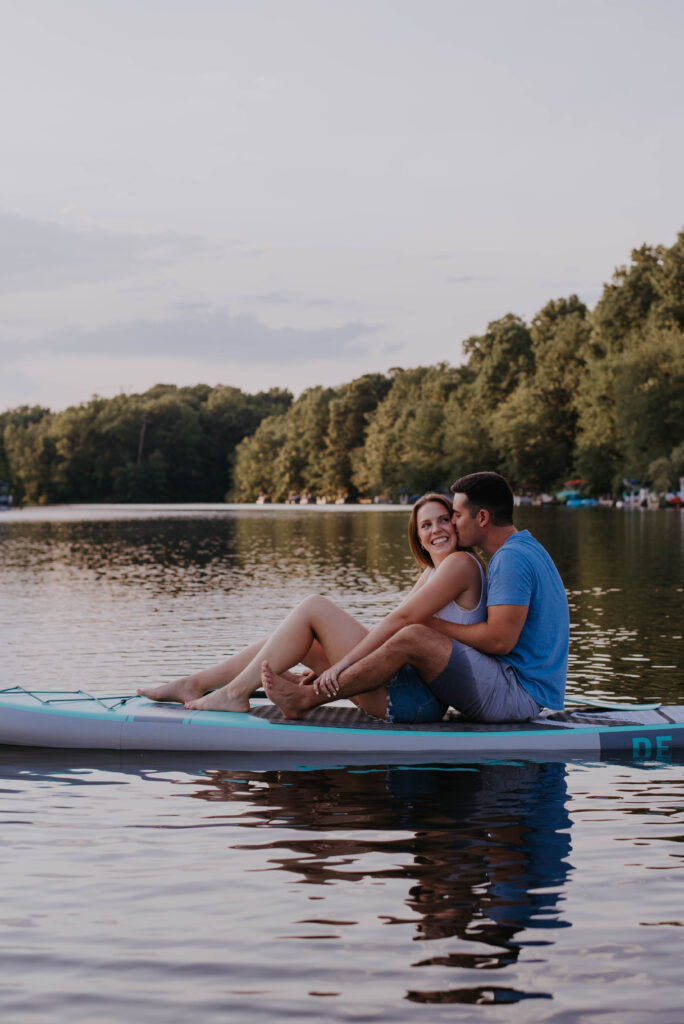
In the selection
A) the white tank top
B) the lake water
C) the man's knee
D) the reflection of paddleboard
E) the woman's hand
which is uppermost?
the white tank top

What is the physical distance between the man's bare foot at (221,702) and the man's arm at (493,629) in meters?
1.51

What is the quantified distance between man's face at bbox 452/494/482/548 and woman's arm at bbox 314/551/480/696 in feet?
0.34

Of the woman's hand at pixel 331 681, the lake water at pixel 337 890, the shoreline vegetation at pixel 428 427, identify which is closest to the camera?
the lake water at pixel 337 890

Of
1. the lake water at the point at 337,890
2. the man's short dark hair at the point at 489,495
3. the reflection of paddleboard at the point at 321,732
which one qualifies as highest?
the man's short dark hair at the point at 489,495

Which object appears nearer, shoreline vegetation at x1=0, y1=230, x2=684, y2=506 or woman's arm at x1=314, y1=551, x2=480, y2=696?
woman's arm at x1=314, y1=551, x2=480, y2=696

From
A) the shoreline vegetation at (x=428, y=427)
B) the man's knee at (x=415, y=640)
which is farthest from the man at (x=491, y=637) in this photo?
the shoreline vegetation at (x=428, y=427)

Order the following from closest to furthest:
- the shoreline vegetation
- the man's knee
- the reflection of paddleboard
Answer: the man's knee → the reflection of paddleboard → the shoreline vegetation

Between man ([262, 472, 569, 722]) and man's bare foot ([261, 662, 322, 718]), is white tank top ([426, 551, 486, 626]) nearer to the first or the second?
man ([262, 472, 569, 722])

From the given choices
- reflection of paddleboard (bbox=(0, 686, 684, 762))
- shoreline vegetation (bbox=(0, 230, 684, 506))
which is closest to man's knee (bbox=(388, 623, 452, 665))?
reflection of paddleboard (bbox=(0, 686, 684, 762))

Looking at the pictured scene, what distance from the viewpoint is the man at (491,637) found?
6.81 metres

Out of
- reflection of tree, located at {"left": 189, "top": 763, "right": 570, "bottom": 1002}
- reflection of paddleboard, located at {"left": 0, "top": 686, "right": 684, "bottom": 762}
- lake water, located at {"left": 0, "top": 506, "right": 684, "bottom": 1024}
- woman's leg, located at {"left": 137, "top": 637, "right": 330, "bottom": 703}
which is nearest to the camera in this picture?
lake water, located at {"left": 0, "top": 506, "right": 684, "bottom": 1024}

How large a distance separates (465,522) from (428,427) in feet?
342

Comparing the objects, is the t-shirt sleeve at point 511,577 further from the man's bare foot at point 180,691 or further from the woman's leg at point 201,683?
the man's bare foot at point 180,691

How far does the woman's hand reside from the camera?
22.8ft
